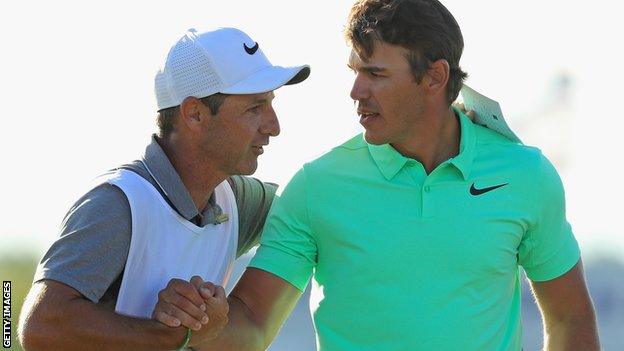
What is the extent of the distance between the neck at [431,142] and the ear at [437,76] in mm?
81

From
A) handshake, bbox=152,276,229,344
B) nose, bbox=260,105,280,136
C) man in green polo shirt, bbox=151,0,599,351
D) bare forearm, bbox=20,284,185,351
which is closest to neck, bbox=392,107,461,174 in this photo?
man in green polo shirt, bbox=151,0,599,351

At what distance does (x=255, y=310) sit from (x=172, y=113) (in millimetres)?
744

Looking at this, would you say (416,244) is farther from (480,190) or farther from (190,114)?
(190,114)


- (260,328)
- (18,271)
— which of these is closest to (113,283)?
(260,328)

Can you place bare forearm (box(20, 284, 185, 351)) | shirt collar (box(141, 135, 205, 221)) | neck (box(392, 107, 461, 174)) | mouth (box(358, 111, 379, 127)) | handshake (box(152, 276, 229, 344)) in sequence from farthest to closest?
1. neck (box(392, 107, 461, 174))
2. mouth (box(358, 111, 379, 127))
3. shirt collar (box(141, 135, 205, 221))
4. handshake (box(152, 276, 229, 344))
5. bare forearm (box(20, 284, 185, 351))

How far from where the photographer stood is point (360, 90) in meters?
5.14

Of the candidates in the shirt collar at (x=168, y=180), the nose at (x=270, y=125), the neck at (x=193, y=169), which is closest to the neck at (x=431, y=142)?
the nose at (x=270, y=125)

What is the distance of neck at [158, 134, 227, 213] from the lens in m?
5.07

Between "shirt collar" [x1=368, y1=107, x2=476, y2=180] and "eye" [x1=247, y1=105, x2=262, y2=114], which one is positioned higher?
"eye" [x1=247, y1=105, x2=262, y2=114]

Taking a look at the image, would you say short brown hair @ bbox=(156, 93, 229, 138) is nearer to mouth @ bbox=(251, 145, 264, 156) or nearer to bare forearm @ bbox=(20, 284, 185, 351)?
mouth @ bbox=(251, 145, 264, 156)

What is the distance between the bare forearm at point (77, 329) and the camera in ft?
14.8

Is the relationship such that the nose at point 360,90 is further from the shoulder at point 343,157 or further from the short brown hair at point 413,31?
the shoulder at point 343,157

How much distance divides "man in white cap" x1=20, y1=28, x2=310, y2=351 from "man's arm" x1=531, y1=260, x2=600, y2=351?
42.8 inches

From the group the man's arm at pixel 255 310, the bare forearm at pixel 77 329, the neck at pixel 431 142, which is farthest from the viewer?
the neck at pixel 431 142
